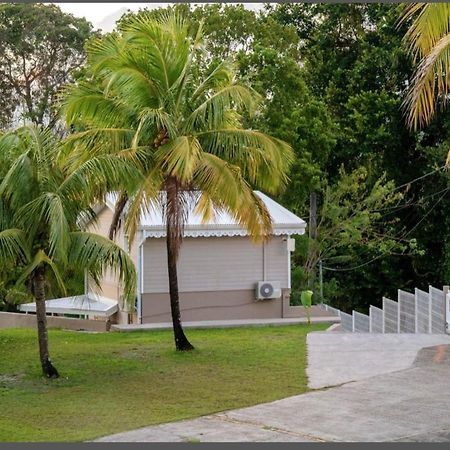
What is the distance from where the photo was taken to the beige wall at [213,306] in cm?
2362

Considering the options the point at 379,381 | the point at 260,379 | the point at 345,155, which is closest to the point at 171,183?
the point at 260,379

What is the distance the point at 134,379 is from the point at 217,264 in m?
8.49

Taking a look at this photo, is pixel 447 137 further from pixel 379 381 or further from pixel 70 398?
pixel 70 398

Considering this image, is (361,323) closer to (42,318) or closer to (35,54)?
(42,318)

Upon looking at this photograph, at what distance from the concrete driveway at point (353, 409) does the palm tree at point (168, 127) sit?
129 inches

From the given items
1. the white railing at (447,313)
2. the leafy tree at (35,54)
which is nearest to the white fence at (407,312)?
the white railing at (447,313)

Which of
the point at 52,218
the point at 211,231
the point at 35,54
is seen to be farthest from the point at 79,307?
the point at 35,54

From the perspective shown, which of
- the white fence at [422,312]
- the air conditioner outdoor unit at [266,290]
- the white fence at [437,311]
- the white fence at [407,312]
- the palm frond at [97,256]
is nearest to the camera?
the palm frond at [97,256]

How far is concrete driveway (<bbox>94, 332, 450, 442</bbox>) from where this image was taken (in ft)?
38.5

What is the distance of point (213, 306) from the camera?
79.6ft

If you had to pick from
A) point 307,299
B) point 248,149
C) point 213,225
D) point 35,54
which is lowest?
point 307,299

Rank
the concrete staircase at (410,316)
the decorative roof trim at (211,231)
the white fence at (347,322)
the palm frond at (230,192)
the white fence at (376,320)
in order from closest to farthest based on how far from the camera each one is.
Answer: the palm frond at (230,192), the concrete staircase at (410,316), the decorative roof trim at (211,231), the white fence at (376,320), the white fence at (347,322)

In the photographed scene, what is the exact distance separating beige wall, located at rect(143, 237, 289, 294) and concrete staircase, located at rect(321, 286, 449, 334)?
2.67 meters

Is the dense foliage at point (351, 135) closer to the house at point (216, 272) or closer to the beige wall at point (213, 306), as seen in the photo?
the house at point (216, 272)
